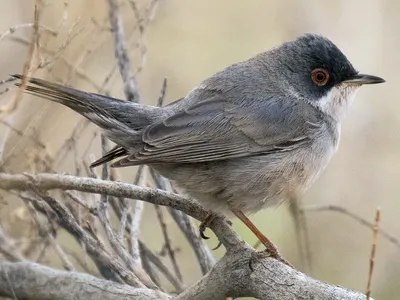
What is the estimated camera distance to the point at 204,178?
4297mm

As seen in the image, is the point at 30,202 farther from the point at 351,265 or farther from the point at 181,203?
the point at 351,265

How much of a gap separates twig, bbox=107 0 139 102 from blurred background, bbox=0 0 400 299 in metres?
0.19

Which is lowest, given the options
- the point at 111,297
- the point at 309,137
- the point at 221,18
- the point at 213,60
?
the point at 111,297

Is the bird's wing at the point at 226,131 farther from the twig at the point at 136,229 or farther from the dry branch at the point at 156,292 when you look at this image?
the dry branch at the point at 156,292

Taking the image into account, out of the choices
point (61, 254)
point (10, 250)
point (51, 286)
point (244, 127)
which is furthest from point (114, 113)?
point (10, 250)

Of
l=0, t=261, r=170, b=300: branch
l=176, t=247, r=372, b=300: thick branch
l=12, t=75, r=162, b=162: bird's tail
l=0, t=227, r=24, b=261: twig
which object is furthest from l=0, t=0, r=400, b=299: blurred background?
l=0, t=227, r=24, b=261: twig

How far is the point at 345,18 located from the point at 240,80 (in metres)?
4.10

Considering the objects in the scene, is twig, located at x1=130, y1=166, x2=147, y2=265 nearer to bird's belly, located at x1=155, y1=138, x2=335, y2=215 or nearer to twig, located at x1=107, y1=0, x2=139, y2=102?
bird's belly, located at x1=155, y1=138, x2=335, y2=215

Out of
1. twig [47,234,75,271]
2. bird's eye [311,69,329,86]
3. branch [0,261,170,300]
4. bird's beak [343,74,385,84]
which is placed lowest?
branch [0,261,170,300]

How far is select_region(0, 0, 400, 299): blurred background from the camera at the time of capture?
6406 millimetres

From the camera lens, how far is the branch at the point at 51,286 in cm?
331

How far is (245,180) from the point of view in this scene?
14.1ft

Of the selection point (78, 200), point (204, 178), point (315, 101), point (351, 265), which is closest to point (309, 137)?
point (315, 101)

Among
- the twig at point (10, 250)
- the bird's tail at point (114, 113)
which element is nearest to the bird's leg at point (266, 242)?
the bird's tail at point (114, 113)
